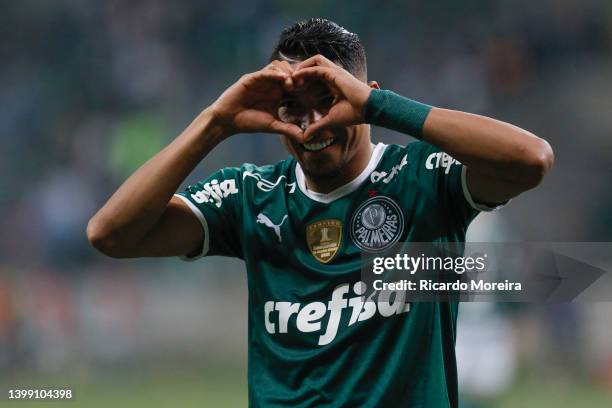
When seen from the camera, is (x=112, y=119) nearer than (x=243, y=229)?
No

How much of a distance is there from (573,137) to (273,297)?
8.13 metres

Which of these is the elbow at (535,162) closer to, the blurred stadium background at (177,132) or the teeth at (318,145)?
the teeth at (318,145)

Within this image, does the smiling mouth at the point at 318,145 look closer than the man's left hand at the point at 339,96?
No

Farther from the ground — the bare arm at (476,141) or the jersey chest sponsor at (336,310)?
the bare arm at (476,141)

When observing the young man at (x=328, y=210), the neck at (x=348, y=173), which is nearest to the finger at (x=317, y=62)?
the young man at (x=328, y=210)

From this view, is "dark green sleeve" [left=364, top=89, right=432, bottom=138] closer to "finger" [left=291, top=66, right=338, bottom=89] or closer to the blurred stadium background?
"finger" [left=291, top=66, right=338, bottom=89]

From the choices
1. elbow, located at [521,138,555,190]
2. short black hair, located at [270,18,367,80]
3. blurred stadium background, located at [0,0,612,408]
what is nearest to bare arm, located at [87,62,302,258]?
short black hair, located at [270,18,367,80]

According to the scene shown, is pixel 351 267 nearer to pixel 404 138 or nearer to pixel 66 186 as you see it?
pixel 404 138

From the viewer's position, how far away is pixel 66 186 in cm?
1016

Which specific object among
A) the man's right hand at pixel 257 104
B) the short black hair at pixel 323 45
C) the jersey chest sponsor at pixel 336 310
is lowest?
the jersey chest sponsor at pixel 336 310

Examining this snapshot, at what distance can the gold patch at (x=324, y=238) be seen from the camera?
2.81m

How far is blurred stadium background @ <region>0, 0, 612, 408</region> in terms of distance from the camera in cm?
951

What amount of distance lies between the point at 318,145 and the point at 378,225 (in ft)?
0.97

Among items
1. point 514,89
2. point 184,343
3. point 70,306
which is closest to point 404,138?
point 514,89
